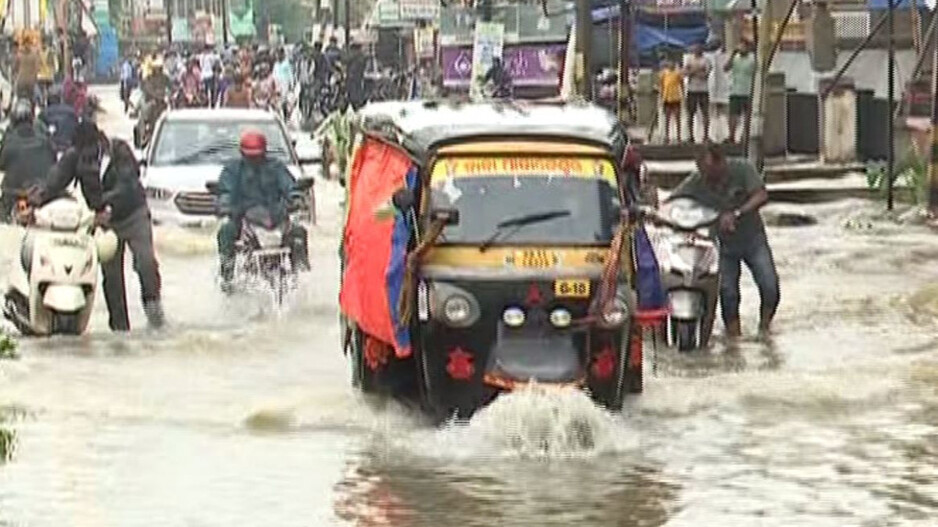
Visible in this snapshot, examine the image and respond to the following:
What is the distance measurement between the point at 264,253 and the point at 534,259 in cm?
637

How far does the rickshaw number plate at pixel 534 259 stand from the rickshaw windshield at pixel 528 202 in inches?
3.1

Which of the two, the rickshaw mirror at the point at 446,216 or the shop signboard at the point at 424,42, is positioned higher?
the rickshaw mirror at the point at 446,216

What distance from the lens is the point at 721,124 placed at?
36.4 meters

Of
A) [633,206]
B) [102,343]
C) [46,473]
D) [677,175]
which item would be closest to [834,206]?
[677,175]

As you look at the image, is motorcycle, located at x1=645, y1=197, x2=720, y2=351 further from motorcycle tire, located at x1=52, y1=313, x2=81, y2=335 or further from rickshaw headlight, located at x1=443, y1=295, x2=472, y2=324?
motorcycle tire, located at x1=52, y1=313, x2=81, y2=335

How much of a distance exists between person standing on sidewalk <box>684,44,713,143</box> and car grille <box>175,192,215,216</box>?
40.0 ft

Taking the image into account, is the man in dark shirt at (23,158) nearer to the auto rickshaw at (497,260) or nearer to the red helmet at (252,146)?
the red helmet at (252,146)

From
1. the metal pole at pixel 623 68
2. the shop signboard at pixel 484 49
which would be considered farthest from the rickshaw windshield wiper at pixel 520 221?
the shop signboard at pixel 484 49

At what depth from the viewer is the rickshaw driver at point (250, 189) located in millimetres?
18578

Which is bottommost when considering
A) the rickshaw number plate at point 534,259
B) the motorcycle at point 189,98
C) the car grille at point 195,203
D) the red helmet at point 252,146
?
the motorcycle at point 189,98

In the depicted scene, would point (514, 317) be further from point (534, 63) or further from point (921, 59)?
point (534, 63)

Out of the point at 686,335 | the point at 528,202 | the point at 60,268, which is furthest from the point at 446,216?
the point at 60,268

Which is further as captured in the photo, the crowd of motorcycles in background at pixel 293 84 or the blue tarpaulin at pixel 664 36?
the crowd of motorcycles in background at pixel 293 84

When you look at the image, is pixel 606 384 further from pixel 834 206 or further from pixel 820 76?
pixel 820 76
